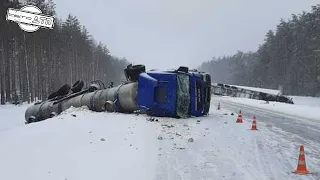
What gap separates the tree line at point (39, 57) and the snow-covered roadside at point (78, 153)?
27401 mm

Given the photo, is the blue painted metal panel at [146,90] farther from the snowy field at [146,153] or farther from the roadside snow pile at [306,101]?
the roadside snow pile at [306,101]

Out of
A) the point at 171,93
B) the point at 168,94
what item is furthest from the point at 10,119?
the point at 171,93

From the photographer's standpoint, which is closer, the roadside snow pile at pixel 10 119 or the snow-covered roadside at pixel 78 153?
the snow-covered roadside at pixel 78 153

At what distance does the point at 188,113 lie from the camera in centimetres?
1648

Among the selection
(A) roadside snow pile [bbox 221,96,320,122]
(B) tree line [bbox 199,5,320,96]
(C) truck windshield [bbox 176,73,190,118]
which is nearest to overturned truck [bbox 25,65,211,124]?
(C) truck windshield [bbox 176,73,190,118]

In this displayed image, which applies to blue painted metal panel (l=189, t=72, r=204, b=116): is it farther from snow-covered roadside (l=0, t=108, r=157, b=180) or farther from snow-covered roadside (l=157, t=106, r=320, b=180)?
snow-covered roadside (l=0, t=108, r=157, b=180)

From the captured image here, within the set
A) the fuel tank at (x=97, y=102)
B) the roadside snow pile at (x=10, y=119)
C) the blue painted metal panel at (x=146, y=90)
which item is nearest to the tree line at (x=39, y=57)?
the roadside snow pile at (x=10, y=119)

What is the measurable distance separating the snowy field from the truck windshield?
3.63 m

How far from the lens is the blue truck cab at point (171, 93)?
1614 cm

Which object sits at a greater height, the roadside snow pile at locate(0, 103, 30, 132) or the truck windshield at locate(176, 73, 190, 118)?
the truck windshield at locate(176, 73, 190, 118)

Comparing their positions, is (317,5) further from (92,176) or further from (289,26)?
(92,176)

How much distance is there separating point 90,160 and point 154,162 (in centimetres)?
127

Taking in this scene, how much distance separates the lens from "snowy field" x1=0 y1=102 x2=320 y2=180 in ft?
22.2

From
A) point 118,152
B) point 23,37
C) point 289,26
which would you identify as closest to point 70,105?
point 118,152
